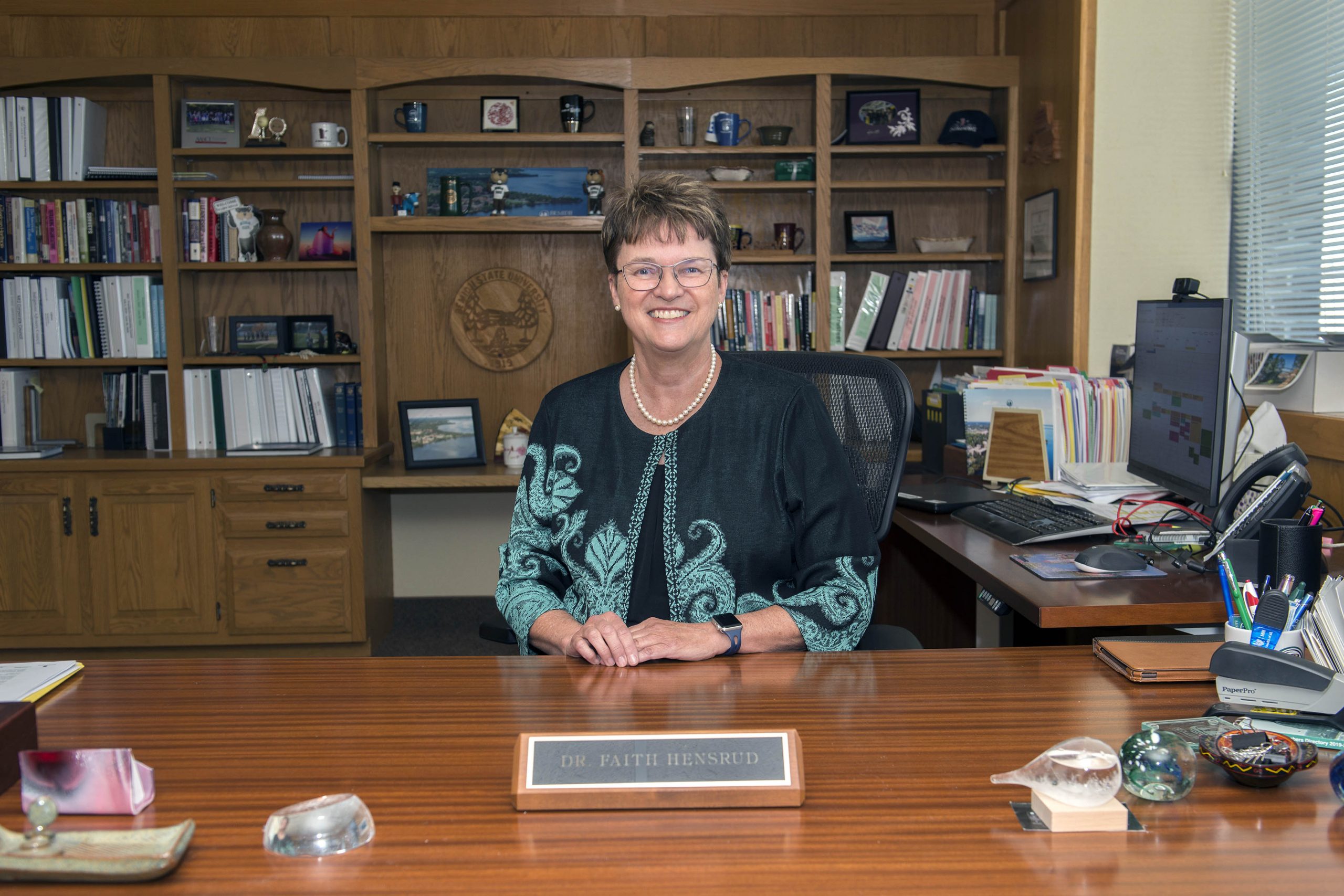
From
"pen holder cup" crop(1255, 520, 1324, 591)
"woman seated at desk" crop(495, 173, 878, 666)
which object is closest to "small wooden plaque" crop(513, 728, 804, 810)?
"woman seated at desk" crop(495, 173, 878, 666)

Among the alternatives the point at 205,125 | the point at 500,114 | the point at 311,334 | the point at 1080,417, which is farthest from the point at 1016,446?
the point at 205,125

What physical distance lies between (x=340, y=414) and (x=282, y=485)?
16.4 inches

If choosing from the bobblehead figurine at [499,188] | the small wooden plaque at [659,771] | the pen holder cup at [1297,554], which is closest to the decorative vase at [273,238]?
the bobblehead figurine at [499,188]

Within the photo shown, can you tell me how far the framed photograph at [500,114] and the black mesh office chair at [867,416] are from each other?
214cm

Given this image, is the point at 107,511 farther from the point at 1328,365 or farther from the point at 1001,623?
the point at 1328,365

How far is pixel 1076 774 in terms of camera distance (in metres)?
0.89

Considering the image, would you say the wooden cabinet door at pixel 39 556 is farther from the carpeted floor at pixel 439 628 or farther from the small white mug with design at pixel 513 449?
the small white mug with design at pixel 513 449

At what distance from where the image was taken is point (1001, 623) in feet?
7.91

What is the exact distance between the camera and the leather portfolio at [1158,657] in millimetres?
1229

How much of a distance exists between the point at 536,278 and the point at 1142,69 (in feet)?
7.41

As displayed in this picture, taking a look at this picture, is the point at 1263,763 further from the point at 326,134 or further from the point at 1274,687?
the point at 326,134

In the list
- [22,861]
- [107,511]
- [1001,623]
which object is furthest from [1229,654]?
[107,511]

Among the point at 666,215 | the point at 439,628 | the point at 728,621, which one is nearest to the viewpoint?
the point at 728,621

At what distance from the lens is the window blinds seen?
2.69 metres
